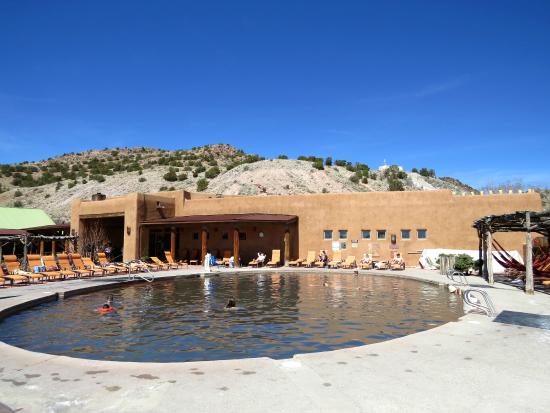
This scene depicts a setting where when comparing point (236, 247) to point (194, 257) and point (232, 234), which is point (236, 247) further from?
point (194, 257)

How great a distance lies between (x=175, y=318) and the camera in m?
10.5

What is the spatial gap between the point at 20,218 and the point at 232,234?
2340cm

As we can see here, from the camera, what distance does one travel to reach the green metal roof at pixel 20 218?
37.9 m

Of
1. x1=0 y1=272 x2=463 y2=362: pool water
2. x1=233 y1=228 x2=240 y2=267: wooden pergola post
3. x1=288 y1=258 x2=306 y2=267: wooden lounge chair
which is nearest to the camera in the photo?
x1=0 y1=272 x2=463 y2=362: pool water

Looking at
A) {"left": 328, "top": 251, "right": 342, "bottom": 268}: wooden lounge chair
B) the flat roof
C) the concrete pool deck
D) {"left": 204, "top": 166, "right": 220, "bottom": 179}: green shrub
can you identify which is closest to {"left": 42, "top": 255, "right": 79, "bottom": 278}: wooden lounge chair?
the flat roof

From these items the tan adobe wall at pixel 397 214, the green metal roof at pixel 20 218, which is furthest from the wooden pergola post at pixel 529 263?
the green metal roof at pixel 20 218

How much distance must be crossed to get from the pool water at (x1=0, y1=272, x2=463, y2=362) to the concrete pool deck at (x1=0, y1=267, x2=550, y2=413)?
155 cm

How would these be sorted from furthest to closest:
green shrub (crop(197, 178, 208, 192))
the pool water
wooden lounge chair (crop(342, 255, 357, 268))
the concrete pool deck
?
green shrub (crop(197, 178, 208, 192)) < wooden lounge chair (crop(342, 255, 357, 268)) < the pool water < the concrete pool deck

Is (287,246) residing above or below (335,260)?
above

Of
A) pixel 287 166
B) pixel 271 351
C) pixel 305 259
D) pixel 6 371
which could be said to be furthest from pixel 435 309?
pixel 287 166

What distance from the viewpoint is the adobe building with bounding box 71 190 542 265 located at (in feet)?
78.1

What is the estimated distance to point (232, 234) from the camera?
90.9ft

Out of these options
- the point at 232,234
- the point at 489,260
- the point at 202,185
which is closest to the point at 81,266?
the point at 232,234

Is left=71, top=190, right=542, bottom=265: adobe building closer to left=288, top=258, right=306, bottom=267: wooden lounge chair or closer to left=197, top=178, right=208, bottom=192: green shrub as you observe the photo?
left=288, top=258, right=306, bottom=267: wooden lounge chair
